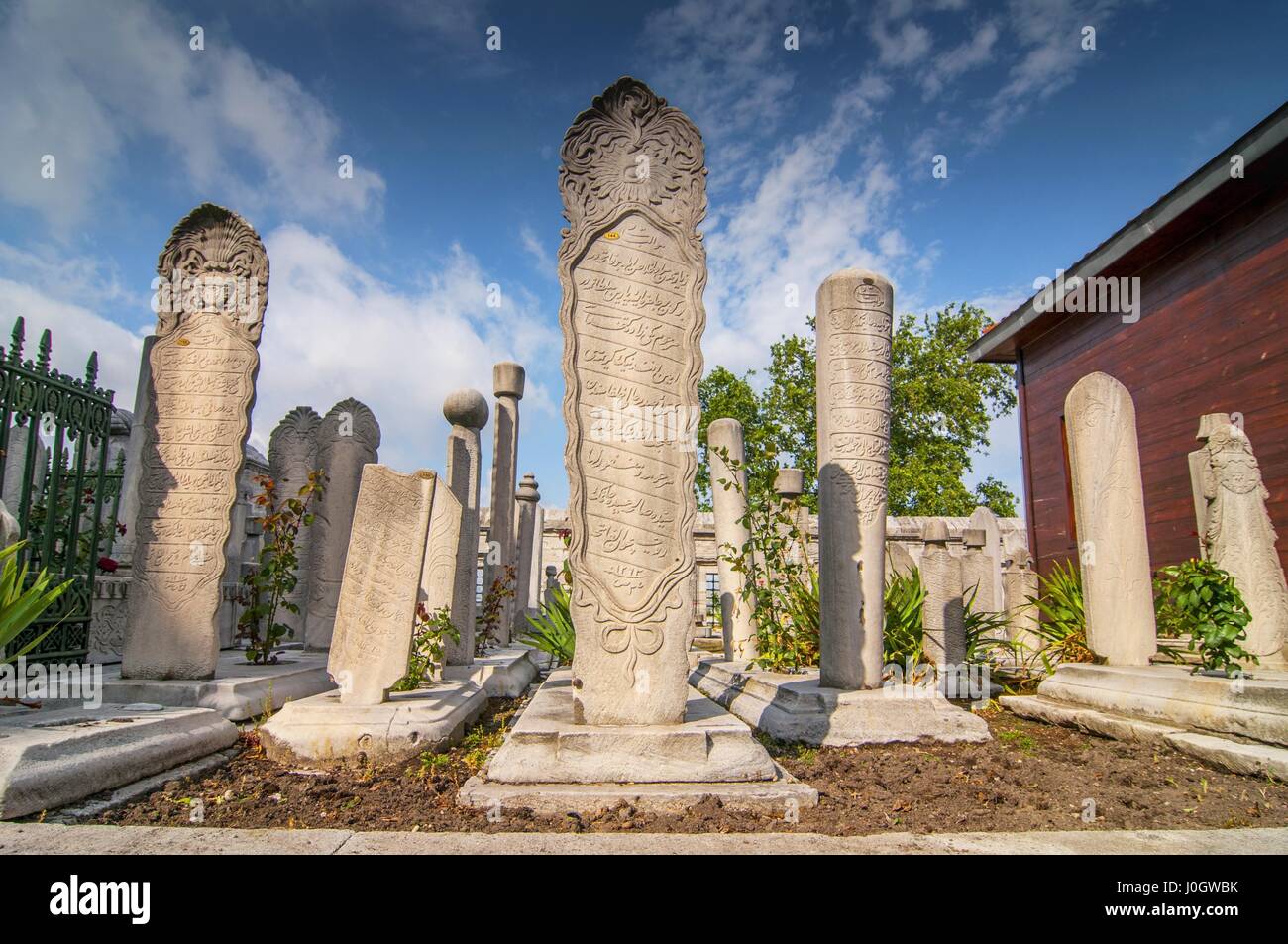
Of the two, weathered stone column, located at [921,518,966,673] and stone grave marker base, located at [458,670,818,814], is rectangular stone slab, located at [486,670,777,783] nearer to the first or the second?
stone grave marker base, located at [458,670,818,814]

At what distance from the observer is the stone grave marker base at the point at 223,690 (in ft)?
14.6

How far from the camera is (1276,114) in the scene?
607 cm

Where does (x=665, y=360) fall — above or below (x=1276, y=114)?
below

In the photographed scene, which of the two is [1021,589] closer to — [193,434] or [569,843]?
[569,843]

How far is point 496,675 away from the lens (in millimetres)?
→ 6520

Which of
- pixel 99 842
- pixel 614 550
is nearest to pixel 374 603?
pixel 614 550

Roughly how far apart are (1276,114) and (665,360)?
249 inches

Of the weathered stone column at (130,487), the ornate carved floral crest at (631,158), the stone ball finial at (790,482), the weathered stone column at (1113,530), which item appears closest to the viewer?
the ornate carved floral crest at (631,158)

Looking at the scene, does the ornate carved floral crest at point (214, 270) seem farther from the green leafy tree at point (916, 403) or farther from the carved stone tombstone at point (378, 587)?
the green leafy tree at point (916, 403)

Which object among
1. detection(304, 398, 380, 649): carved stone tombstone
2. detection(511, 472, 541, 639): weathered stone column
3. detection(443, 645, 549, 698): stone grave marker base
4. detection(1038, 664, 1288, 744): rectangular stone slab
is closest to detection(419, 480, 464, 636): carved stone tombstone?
detection(443, 645, 549, 698): stone grave marker base

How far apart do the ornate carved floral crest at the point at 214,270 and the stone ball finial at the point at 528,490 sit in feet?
21.0

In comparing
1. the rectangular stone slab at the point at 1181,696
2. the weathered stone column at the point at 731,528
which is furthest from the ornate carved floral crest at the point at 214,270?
the rectangular stone slab at the point at 1181,696

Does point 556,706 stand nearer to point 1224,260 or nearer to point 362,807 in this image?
point 362,807

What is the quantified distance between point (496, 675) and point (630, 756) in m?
3.66
